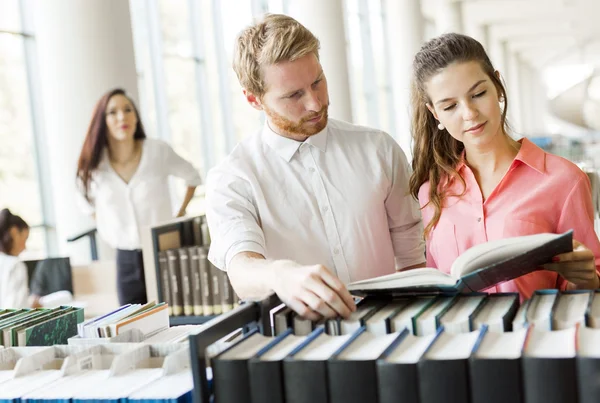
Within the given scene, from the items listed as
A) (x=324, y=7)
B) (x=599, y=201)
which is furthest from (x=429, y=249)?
(x=324, y=7)

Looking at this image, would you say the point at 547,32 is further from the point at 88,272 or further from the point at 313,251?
the point at 313,251

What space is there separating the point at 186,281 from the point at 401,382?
3.13m

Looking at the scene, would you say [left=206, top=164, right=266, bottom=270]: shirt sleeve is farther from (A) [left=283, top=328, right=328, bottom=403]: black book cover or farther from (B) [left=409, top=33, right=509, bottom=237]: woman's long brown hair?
(A) [left=283, top=328, right=328, bottom=403]: black book cover

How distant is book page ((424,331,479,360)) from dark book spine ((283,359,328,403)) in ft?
0.47

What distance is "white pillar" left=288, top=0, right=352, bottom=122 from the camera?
934 centimetres

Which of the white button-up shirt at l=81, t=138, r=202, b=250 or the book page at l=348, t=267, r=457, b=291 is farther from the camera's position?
the white button-up shirt at l=81, t=138, r=202, b=250

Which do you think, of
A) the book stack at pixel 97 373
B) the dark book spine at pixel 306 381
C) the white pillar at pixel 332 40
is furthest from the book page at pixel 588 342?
the white pillar at pixel 332 40

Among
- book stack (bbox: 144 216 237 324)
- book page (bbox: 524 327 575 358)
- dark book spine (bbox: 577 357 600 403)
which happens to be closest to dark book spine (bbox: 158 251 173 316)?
book stack (bbox: 144 216 237 324)

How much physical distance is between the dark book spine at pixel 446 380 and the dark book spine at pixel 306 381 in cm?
14

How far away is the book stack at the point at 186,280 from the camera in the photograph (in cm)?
403

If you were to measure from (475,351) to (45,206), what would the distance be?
5.24 m

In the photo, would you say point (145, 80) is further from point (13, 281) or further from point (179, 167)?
point (13, 281)

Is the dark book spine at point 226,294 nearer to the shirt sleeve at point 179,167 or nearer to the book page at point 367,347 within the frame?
the shirt sleeve at point 179,167

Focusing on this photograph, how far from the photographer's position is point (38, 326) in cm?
162
